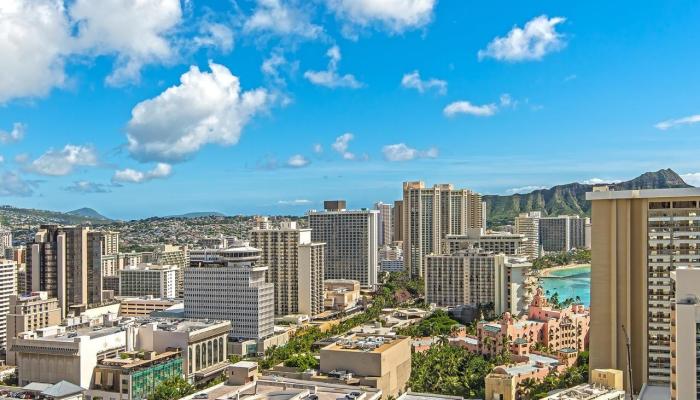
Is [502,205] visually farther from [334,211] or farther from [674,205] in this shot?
[674,205]

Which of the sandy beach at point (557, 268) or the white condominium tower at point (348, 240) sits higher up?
the white condominium tower at point (348, 240)

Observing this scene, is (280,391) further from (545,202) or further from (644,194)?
(545,202)

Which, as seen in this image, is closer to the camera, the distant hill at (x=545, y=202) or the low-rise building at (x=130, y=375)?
the low-rise building at (x=130, y=375)

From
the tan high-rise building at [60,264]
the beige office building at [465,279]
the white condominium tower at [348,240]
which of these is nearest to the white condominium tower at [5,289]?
the tan high-rise building at [60,264]

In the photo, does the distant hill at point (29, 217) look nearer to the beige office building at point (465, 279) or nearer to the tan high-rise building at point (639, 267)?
the beige office building at point (465, 279)

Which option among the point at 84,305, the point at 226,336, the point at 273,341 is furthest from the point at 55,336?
the point at 84,305

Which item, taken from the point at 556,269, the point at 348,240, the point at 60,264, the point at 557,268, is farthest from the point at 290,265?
the point at 557,268
